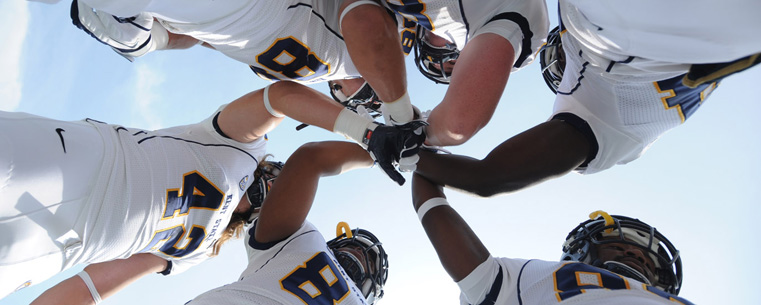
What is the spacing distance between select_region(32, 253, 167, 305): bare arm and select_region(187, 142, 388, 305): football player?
0.87m

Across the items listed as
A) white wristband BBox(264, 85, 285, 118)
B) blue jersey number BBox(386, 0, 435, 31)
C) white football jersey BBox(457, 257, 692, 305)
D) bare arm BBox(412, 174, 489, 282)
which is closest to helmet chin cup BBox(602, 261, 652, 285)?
white football jersey BBox(457, 257, 692, 305)

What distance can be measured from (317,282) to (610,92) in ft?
5.06

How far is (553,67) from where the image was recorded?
2646 millimetres

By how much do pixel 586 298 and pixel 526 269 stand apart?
420 millimetres

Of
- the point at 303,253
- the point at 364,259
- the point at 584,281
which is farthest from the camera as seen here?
the point at 364,259

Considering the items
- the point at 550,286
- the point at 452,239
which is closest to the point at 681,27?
the point at 550,286

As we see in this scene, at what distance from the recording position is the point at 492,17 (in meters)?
1.98

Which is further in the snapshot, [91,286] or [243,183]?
[91,286]

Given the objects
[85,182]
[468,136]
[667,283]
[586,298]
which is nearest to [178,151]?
[85,182]

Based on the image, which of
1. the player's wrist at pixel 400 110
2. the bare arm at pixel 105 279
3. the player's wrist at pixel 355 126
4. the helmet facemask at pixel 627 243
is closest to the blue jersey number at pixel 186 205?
the bare arm at pixel 105 279

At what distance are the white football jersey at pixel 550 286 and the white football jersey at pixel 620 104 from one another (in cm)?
66

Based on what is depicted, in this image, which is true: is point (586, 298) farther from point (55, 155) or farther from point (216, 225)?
point (55, 155)

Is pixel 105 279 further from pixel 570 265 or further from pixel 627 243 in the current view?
pixel 627 243

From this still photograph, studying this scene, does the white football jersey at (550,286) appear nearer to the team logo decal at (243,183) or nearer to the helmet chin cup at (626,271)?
the helmet chin cup at (626,271)
